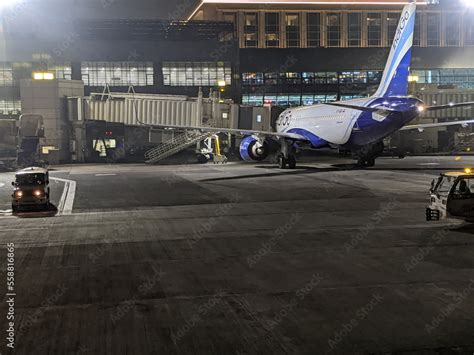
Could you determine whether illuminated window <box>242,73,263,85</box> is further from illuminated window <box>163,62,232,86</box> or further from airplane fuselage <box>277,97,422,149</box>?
airplane fuselage <box>277,97,422,149</box>

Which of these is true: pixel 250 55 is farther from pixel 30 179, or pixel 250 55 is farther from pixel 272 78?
pixel 30 179

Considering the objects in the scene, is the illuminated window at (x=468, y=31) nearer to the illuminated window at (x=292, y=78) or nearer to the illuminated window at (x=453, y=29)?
the illuminated window at (x=453, y=29)

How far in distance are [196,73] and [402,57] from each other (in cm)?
5298

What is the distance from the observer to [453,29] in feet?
409

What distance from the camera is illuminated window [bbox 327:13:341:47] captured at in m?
122

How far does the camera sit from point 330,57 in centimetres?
9700

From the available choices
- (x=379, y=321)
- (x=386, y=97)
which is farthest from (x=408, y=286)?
(x=386, y=97)

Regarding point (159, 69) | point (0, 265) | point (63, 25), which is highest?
point (63, 25)

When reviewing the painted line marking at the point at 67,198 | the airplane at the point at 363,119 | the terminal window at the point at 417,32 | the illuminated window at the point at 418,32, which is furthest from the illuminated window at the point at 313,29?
the painted line marking at the point at 67,198

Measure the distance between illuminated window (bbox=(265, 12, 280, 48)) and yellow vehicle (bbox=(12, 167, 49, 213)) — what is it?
100092 mm

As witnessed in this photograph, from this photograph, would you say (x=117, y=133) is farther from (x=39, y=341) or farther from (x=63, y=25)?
(x=39, y=341)

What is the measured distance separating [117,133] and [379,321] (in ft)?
222

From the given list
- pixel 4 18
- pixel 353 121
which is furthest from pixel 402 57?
pixel 4 18

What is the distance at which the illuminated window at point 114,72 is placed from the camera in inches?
3285
